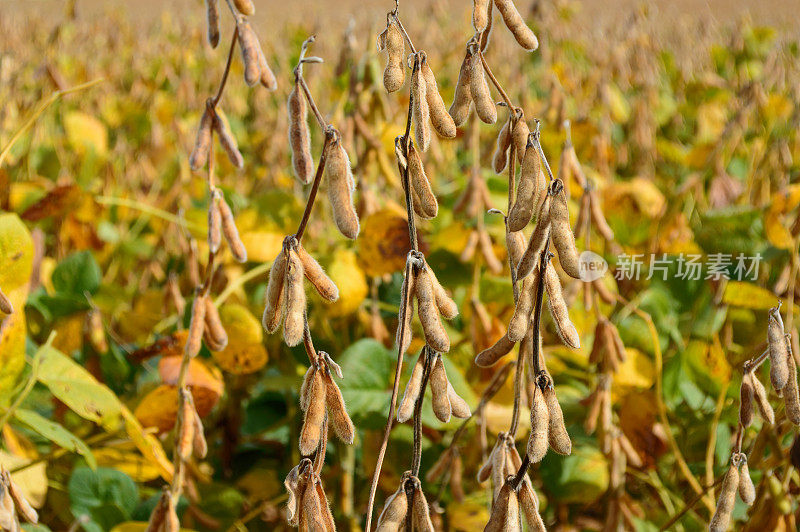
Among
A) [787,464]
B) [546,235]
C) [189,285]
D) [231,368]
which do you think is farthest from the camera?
[189,285]

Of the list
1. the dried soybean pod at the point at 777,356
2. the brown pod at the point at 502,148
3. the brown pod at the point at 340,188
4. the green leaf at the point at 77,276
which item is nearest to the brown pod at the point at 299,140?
the brown pod at the point at 340,188

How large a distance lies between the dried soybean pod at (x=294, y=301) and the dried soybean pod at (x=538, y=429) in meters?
0.13

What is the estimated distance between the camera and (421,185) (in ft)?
1.59

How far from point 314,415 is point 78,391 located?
36cm

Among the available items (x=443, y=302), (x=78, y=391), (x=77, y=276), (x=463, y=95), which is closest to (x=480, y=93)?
(x=463, y=95)

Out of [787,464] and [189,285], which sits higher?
[189,285]

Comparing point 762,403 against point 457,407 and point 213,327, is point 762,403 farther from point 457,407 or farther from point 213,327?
point 213,327

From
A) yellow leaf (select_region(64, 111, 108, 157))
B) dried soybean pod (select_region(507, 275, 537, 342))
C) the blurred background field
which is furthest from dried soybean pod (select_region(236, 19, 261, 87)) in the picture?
yellow leaf (select_region(64, 111, 108, 157))

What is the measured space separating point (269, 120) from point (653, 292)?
1.12m

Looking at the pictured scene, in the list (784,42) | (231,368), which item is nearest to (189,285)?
(231,368)

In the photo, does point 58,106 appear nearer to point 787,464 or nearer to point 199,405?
point 199,405

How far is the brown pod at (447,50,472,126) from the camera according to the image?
0.52 metres

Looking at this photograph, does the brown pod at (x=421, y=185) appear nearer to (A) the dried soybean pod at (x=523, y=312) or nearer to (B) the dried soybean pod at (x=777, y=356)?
(A) the dried soybean pod at (x=523, y=312)

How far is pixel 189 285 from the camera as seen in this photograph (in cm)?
119
